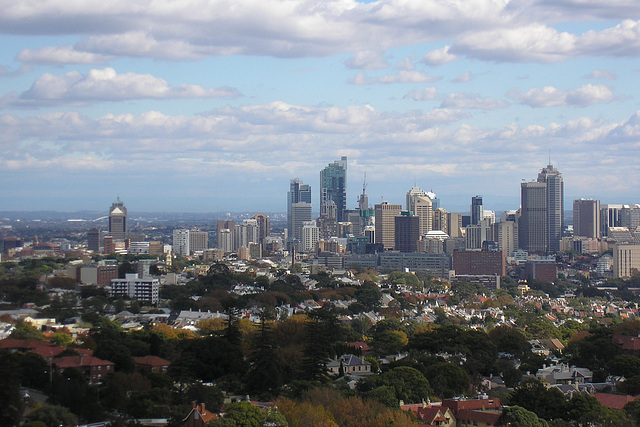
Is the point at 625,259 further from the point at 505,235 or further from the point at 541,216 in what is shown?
the point at 541,216

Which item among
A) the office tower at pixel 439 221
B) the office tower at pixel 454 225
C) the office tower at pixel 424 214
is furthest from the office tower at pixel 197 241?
the office tower at pixel 454 225

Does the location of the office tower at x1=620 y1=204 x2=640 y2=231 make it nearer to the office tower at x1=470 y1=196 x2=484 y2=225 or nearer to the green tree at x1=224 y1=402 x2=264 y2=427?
the office tower at x1=470 y1=196 x2=484 y2=225

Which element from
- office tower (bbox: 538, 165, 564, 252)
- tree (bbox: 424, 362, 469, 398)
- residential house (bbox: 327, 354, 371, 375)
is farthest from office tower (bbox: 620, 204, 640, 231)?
tree (bbox: 424, 362, 469, 398)

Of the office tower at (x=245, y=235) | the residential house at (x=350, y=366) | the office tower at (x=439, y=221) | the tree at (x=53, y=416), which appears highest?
the office tower at (x=439, y=221)

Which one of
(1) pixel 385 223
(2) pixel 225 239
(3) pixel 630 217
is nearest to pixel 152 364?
(1) pixel 385 223

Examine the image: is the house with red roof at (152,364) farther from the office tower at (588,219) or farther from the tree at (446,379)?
the office tower at (588,219)

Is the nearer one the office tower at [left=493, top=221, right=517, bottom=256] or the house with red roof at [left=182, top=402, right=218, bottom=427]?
the house with red roof at [left=182, top=402, right=218, bottom=427]
